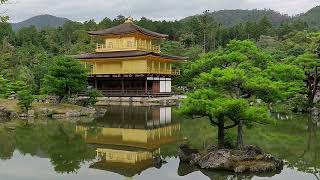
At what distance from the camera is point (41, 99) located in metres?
34.5

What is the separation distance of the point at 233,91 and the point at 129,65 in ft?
96.2

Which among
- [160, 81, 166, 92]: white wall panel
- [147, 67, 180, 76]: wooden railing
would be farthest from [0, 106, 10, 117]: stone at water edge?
[160, 81, 166, 92]: white wall panel

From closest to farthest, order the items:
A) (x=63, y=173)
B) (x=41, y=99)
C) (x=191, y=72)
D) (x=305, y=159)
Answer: (x=63, y=173)
(x=305, y=159)
(x=191, y=72)
(x=41, y=99)

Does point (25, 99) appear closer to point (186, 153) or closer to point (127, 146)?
point (127, 146)

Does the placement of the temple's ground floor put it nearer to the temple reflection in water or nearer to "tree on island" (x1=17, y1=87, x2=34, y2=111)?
the temple reflection in water

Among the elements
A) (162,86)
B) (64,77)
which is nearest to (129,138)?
(64,77)

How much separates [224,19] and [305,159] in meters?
165

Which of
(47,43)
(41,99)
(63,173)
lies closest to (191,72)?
(63,173)

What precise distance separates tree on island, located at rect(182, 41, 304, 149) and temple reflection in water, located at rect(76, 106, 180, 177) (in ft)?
8.27

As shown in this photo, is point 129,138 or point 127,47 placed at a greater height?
point 127,47

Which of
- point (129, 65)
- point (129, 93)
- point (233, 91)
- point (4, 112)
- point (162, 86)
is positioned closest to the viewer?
point (233, 91)

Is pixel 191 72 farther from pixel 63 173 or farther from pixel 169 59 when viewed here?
pixel 169 59

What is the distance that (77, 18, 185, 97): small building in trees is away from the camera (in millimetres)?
42531

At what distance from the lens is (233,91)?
14.6 m
